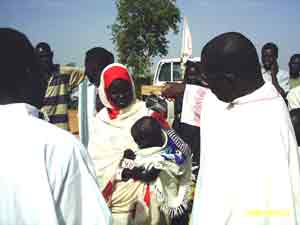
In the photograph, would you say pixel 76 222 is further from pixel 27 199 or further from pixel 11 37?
pixel 11 37

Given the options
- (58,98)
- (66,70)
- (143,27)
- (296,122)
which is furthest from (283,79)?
(143,27)

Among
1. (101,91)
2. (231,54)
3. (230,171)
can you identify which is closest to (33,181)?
(230,171)

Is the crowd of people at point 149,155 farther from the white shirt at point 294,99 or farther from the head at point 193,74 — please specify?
the head at point 193,74

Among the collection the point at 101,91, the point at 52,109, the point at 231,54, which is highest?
the point at 231,54

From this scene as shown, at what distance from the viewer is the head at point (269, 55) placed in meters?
7.52

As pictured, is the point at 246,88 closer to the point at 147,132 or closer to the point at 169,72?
the point at 147,132

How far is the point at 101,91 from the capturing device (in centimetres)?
437

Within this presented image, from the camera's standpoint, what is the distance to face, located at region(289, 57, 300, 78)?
24.3 feet

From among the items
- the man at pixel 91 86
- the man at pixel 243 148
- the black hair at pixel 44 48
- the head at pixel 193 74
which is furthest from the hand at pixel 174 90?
the man at pixel 243 148

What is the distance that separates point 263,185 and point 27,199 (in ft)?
3.91

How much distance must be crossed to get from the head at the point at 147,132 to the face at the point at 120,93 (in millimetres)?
291

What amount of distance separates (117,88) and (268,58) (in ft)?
12.9

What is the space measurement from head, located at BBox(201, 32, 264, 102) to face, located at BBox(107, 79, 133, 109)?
1569 millimetres

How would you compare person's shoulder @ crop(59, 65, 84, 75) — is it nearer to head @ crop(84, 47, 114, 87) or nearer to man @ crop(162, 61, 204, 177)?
head @ crop(84, 47, 114, 87)
